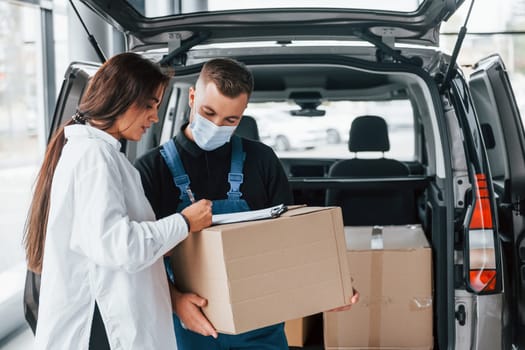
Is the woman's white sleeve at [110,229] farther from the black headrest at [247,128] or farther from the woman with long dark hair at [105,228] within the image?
the black headrest at [247,128]

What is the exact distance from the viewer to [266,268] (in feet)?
5.81

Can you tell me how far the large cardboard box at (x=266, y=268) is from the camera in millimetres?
1712

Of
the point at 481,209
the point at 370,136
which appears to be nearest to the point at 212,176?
the point at 481,209

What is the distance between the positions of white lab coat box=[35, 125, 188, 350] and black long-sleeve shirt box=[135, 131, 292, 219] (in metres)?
0.32

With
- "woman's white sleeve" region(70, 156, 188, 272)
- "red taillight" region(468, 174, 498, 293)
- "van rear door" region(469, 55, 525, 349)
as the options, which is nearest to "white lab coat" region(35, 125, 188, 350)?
"woman's white sleeve" region(70, 156, 188, 272)

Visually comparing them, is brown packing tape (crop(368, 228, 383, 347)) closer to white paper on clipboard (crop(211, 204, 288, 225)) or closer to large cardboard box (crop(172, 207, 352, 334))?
large cardboard box (crop(172, 207, 352, 334))

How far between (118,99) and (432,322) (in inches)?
70.1

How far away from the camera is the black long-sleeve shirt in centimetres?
202

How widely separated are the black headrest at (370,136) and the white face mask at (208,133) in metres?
2.12

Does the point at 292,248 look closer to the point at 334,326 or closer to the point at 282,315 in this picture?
the point at 282,315

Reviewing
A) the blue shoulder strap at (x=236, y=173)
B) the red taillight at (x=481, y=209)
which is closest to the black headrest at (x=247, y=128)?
the red taillight at (x=481, y=209)

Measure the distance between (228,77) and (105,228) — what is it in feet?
2.16

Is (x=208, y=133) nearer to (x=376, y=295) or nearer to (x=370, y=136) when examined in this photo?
(x=376, y=295)

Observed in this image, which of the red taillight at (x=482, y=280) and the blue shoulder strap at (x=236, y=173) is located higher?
the blue shoulder strap at (x=236, y=173)
